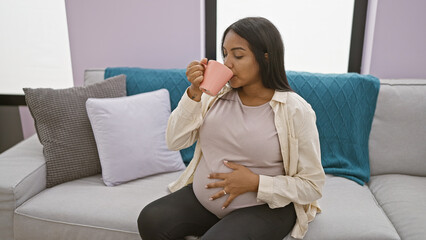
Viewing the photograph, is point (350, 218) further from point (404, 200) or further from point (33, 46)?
point (33, 46)

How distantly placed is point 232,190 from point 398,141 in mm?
1011

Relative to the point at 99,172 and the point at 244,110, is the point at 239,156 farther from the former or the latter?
the point at 99,172

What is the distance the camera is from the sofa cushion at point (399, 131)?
1.57m

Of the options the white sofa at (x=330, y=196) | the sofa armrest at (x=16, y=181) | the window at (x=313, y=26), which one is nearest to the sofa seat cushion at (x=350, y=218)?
the white sofa at (x=330, y=196)

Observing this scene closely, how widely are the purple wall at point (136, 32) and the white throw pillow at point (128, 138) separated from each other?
610 millimetres

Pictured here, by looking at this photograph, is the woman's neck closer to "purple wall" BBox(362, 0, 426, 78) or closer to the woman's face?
the woman's face

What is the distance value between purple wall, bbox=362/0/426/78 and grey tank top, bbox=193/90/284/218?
45.1 inches

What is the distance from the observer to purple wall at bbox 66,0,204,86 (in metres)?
2.04

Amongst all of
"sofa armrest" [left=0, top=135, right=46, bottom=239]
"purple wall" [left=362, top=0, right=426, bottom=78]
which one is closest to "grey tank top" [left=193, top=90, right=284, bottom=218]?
"sofa armrest" [left=0, top=135, right=46, bottom=239]

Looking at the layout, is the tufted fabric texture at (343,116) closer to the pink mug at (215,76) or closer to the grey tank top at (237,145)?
the grey tank top at (237,145)

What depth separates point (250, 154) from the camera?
1.10m

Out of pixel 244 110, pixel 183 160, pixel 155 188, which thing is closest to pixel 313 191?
pixel 244 110

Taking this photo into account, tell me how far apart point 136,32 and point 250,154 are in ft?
4.49

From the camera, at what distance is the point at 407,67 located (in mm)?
1896
